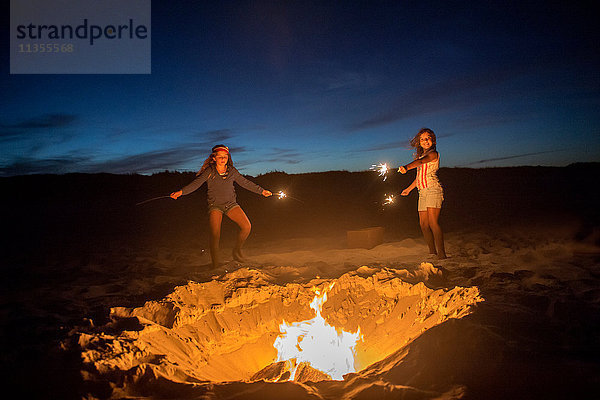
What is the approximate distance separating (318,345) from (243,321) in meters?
0.77

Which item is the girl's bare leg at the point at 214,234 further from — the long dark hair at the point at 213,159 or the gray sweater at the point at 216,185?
the long dark hair at the point at 213,159

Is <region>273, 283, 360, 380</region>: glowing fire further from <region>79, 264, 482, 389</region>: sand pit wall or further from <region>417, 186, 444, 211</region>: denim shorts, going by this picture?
<region>417, 186, 444, 211</region>: denim shorts

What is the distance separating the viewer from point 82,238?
810 centimetres

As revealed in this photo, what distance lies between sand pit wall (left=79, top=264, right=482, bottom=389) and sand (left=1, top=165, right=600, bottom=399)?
0.04ft

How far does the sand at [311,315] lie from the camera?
6.86 ft

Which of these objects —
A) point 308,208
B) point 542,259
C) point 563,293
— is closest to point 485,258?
point 542,259

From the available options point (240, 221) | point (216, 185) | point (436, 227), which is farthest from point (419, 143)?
point (216, 185)

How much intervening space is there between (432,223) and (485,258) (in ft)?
3.15

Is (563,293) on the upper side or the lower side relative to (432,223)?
lower

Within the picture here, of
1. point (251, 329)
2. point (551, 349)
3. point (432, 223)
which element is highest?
point (432, 223)

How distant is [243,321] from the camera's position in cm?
354

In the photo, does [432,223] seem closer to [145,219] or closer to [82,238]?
[82,238]

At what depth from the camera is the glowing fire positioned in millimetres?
3293

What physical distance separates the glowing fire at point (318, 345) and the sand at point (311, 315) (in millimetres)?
105
